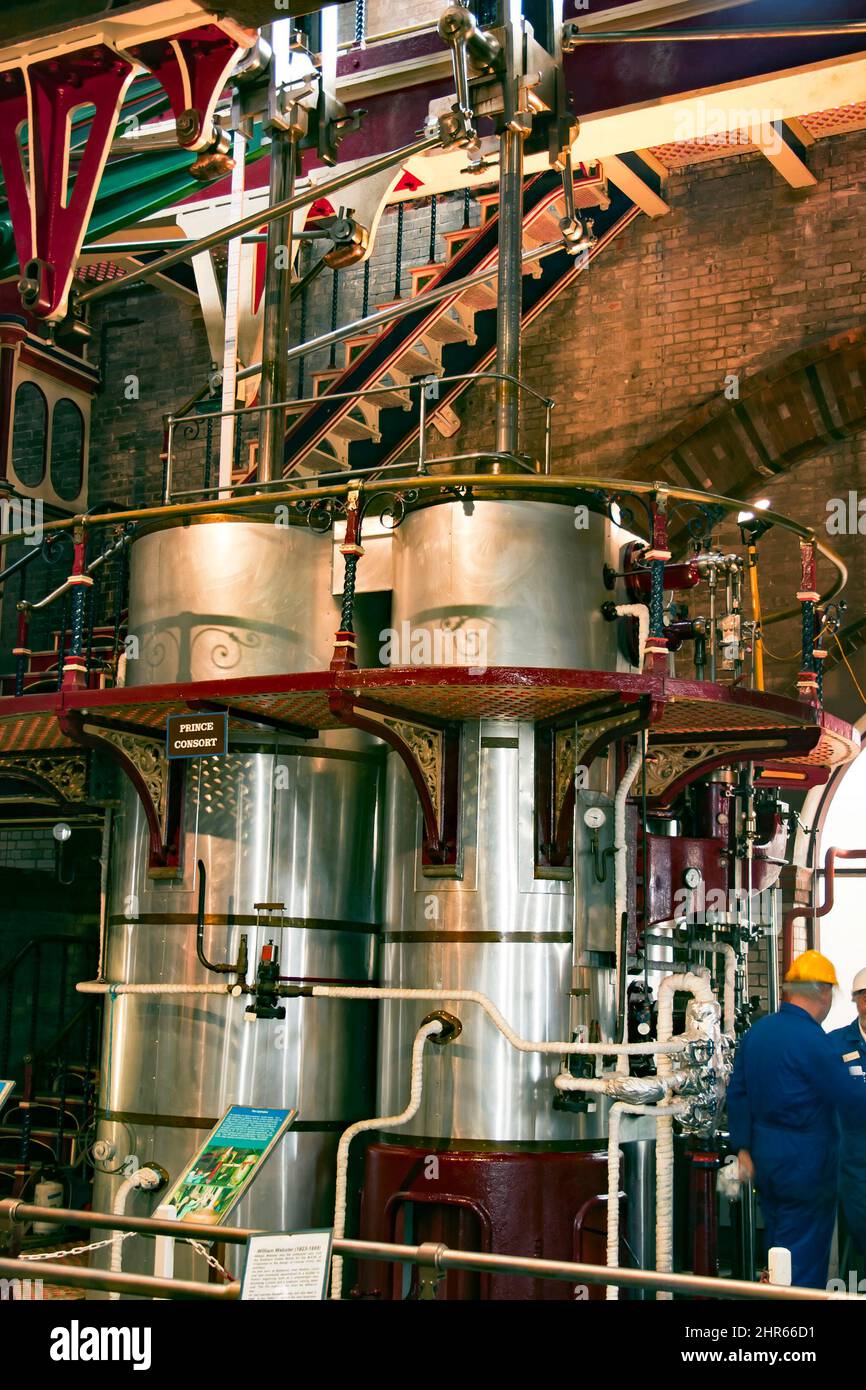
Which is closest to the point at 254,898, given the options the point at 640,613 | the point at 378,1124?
the point at 378,1124

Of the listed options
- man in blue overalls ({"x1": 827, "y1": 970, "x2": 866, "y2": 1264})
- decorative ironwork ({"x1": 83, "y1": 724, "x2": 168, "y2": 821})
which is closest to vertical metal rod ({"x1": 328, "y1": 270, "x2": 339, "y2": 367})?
decorative ironwork ({"x1": 83, "y1": 724, "x2": 168, "y2": 821})

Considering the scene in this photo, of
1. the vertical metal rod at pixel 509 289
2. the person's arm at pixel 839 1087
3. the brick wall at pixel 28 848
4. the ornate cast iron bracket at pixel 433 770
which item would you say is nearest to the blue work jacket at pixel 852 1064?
the person's arm at pixel 839 1087

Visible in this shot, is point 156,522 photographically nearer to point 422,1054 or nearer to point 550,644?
point 550,644

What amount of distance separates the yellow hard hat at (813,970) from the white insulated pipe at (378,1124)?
1.91 m

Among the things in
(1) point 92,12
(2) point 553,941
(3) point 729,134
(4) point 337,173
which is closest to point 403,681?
(2) point 553,941

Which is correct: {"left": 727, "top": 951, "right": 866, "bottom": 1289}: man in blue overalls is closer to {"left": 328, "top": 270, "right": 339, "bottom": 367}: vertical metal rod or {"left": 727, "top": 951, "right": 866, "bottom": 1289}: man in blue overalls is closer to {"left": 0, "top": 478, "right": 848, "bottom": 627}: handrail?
{"left": 0, "top": 478, "right": 848, "bottom": 627}: handrail

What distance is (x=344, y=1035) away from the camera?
923 centimetres

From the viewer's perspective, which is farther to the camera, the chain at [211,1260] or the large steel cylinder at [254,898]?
the large steel cylinder at [254,898]

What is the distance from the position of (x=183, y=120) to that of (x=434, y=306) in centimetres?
703

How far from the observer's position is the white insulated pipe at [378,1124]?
8312 millimetres

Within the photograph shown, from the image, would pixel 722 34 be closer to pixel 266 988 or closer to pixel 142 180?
pixel 142 180

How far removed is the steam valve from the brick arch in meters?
7.30

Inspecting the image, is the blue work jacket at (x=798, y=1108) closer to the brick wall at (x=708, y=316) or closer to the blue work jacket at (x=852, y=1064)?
the blue work jacket at (x=852, y=1064)

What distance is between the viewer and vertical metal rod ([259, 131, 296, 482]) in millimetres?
10211
